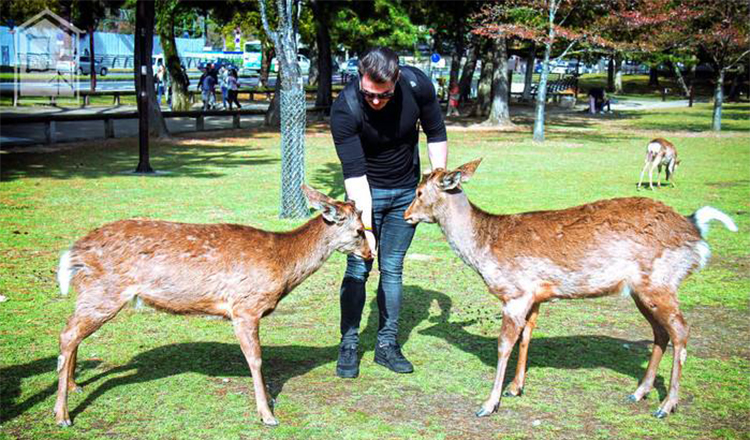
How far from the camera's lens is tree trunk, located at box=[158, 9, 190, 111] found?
30.6 meters

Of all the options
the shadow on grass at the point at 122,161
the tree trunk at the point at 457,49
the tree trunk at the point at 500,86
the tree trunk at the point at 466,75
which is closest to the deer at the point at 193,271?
the shadow on grass at the point at 122,161

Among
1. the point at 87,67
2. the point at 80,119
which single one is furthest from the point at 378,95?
the point at 87,67

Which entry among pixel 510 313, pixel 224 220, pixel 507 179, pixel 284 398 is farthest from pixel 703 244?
pixel 507 179

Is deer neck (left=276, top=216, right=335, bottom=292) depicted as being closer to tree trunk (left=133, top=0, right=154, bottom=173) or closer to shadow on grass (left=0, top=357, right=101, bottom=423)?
shadow on grass (left=0, top=357, right=101, bottom=423)

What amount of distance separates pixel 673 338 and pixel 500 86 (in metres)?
26.2

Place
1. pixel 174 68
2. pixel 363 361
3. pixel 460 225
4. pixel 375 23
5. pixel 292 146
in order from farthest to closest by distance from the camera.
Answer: pixel 174 68
pixel 375 23
pixel 292 146
pixel 363 361
pixel 460 225

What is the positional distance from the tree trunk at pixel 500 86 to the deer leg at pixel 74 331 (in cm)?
2653

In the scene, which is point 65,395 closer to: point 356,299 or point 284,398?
point 284,398

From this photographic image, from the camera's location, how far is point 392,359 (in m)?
5.61

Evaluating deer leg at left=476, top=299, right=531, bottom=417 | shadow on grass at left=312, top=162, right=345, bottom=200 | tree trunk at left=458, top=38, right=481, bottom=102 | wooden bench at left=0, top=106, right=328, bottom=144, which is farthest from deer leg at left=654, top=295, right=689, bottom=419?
tree trunk at left=458, top=38, right=481, bottom=102

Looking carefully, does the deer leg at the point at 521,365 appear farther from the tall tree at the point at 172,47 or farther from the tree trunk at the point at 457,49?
the tree trunk at the point at 457,49

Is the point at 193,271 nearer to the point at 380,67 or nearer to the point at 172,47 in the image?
the point at 380,67

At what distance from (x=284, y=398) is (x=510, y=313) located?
1459mm

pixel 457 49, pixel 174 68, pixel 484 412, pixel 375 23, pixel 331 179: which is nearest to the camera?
pixel 484 412
